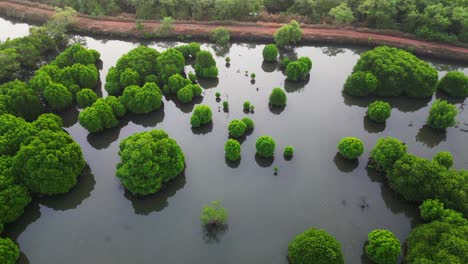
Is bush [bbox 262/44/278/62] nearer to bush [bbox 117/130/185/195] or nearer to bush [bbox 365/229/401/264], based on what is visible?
bush [bbox 117/130/185/195]

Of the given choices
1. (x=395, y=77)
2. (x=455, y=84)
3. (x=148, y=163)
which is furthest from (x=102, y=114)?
(x=455, y=84)

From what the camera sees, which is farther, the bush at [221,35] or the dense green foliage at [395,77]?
the bush at [221,35]

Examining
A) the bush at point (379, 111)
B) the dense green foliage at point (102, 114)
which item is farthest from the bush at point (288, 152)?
the dense green foliage at point (102, 114)

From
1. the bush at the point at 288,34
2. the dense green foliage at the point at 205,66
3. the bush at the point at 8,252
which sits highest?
the bush at the point at 288,34

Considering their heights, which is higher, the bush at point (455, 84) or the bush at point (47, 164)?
the bush at point (455, 84)

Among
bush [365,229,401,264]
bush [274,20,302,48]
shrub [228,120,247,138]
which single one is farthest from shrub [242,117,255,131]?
bush [365,229,401,264]

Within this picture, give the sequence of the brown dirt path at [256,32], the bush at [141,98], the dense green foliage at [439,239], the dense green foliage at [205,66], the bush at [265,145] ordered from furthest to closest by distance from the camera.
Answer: the brown dirt path at [256,32] < the dense green foliage at [205,66] < the bush at [141,98] < the bush at [265,145] < the dense green foliage at [439,239]

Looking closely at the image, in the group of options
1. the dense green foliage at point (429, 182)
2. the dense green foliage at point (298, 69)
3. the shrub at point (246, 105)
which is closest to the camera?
the dense green foliage at point (429, 182)

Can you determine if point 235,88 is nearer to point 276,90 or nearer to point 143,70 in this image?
point 276,90

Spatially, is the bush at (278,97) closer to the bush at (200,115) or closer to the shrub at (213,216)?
the bush at (200,115)
